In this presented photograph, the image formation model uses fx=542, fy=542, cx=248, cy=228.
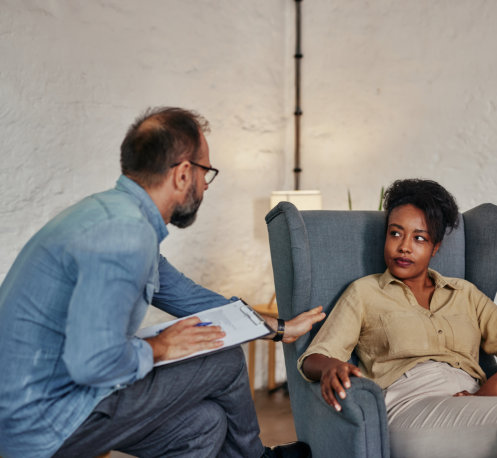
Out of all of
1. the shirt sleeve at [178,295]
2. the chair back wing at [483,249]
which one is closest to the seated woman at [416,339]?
the chair back wing at [483,249]

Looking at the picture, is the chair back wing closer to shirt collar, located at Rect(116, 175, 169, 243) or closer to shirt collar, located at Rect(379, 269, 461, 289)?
shirt collar, located at Rect(379, 269, 461, 289)

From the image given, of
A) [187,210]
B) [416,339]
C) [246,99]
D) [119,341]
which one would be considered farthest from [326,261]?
[246,99]

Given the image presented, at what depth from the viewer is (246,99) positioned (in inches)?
124

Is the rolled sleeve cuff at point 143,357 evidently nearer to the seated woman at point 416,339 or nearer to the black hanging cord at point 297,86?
the seated woman at point 416,339

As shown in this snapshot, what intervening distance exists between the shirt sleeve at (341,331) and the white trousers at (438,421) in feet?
0.57

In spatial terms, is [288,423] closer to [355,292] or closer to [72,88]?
[355,292]

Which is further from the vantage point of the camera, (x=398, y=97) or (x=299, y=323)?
(x=398, y=97)

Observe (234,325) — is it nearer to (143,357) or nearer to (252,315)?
(252,315)

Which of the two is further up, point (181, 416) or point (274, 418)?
point (181, 416)

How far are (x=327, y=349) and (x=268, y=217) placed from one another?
487 millimetres

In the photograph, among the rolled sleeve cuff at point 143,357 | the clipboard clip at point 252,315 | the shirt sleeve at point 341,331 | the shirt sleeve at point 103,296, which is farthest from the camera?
the shirt sleeve at point 341,331

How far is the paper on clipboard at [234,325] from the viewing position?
1294 millimetres

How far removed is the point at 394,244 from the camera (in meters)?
1.72

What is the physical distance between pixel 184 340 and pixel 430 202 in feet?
2.98
